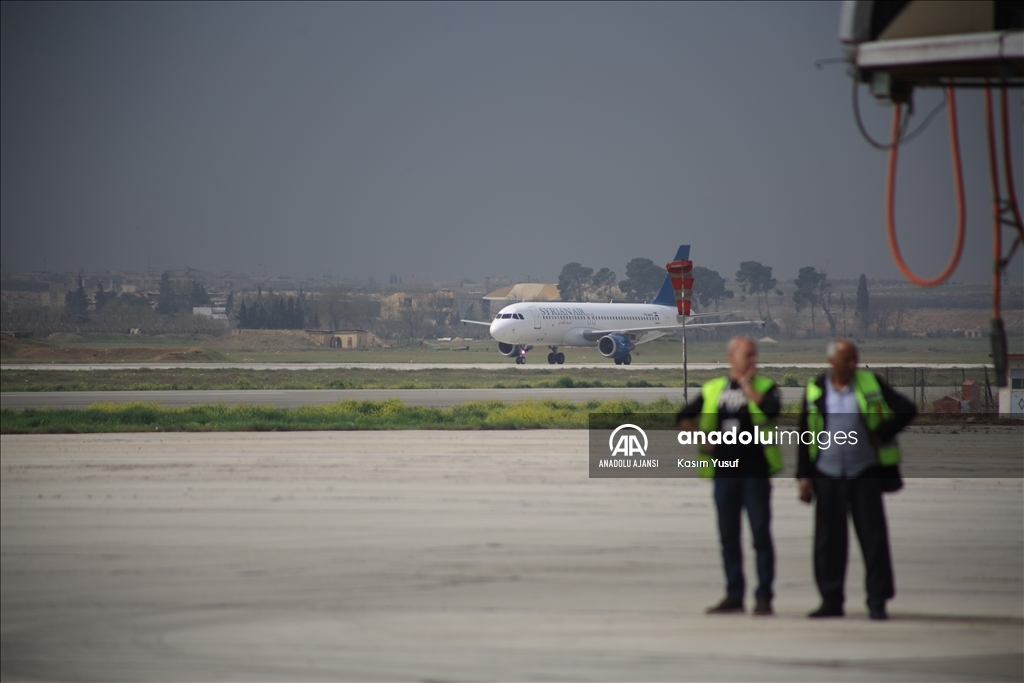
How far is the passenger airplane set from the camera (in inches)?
2112

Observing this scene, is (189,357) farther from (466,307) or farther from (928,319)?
(466,307)

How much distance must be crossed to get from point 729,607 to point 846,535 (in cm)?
93

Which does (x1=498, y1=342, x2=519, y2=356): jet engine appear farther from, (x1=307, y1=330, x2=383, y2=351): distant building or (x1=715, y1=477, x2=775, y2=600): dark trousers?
(x1=307, y1=330, x2=383, y2=351): distant building

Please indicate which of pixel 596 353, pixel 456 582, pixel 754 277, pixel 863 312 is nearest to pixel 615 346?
pixel 596 353

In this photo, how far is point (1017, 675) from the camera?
19.4ft

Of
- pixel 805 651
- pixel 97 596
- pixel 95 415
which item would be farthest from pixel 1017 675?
pixel 95 415

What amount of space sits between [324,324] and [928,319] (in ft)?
290

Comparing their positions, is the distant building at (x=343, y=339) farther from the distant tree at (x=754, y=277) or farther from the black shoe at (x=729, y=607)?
the black shoe at (x=729, y=607)

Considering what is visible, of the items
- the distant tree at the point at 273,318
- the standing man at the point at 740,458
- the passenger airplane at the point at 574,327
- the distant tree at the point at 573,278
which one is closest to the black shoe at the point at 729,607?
the standing man at the point at 740,458

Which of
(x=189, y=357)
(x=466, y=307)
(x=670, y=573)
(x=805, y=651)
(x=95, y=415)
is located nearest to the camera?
(x=805, y=651)

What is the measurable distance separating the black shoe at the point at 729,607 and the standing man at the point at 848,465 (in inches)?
19.0

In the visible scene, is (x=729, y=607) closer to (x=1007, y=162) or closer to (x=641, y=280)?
(x=1007, y=162)

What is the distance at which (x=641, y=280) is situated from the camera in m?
155

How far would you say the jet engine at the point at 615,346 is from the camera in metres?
54.9
